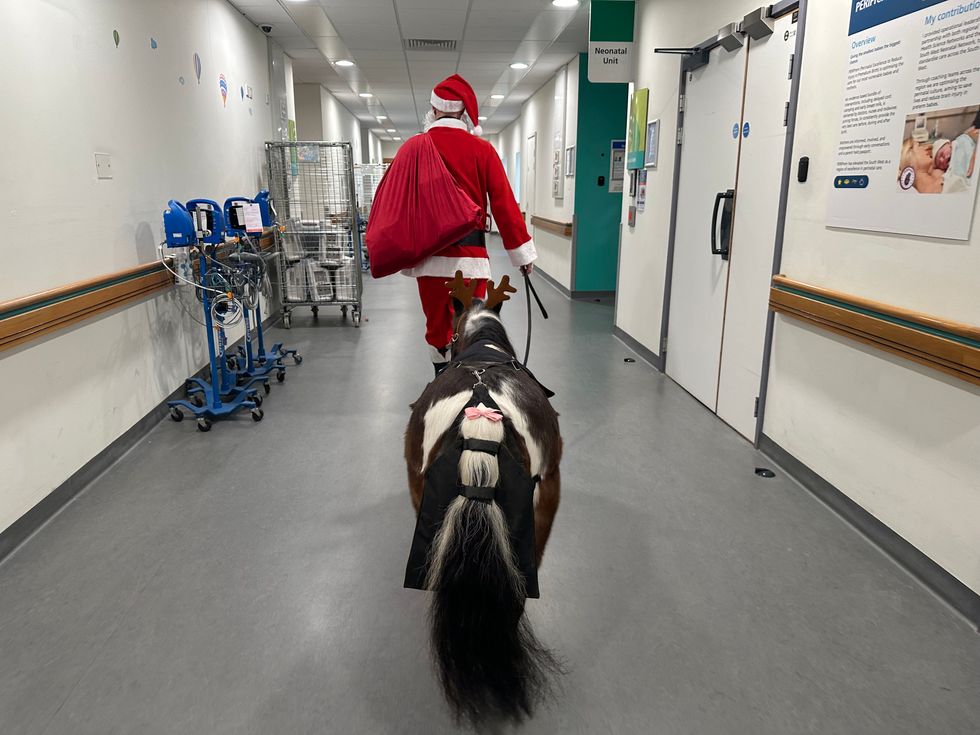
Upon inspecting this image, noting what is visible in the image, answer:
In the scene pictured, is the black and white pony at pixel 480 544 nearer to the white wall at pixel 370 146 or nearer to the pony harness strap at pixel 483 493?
the pony harness strap at pixel 483 493

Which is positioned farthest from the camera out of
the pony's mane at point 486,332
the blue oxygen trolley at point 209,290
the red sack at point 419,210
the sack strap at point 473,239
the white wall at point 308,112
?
the white wall at point 308,112

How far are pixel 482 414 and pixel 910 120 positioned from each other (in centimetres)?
187

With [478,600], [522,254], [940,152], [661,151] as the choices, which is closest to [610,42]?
[661,151]

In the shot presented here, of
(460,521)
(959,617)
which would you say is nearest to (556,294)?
(959,617)

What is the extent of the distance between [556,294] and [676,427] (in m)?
4.94

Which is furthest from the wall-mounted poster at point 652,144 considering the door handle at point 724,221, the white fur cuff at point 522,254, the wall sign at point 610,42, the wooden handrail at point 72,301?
the wooden handrail at point 72,301

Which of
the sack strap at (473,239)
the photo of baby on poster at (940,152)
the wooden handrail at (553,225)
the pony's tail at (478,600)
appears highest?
the photo of baby on poster at (940,152)

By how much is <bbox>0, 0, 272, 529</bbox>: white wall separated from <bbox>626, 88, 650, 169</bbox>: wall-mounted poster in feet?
10.6

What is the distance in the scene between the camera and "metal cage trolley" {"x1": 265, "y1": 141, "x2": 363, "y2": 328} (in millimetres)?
6113

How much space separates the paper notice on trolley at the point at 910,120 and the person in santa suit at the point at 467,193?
4.40ft

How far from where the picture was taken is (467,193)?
3004 millimetres

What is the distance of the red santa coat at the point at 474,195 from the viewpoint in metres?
3.01

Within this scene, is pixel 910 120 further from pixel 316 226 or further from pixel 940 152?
pixel 316 226

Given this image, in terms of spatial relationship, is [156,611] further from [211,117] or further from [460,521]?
[211,117]
